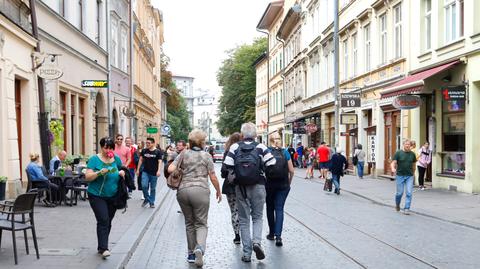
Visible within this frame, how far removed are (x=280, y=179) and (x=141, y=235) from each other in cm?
270

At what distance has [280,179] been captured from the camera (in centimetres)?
938

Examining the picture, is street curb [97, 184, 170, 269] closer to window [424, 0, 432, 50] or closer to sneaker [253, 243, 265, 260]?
sneaker [253, 243, 265, 260]

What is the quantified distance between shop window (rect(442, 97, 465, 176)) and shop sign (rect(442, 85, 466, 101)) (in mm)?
193

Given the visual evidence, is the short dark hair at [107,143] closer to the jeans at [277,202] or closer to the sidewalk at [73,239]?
the sidewalk at [73,239]

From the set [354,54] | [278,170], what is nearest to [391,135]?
[354,54]

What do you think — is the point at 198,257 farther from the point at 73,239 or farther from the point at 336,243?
the point at 336,243

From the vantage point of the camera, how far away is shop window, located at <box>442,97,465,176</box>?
63.0 feet

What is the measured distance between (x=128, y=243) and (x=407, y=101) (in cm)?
1392

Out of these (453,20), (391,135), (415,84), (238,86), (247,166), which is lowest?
(247,166)

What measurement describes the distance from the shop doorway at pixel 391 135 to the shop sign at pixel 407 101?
3837 millimetres

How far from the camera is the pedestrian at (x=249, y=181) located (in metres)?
8.20

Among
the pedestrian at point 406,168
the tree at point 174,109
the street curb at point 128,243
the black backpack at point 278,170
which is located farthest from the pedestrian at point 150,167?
the tree at point 174,109

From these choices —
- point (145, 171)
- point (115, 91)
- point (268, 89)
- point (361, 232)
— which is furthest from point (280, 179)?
point (268, 89)

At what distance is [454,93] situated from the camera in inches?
734
